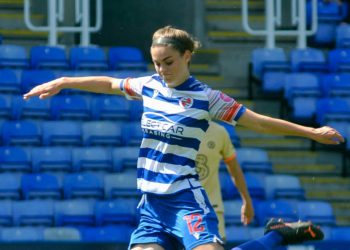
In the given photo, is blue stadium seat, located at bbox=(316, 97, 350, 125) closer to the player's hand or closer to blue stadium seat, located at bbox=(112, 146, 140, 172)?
blue stadium seat, located at bbox=(112, 146, 140, 172)

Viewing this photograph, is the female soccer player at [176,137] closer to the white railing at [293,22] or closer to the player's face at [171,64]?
the player's face at [171,64]

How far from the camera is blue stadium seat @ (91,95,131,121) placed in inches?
545

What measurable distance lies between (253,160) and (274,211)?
2.50ft

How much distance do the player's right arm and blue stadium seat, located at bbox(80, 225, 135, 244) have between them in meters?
4.80

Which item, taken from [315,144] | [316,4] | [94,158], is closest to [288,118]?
[315,144]

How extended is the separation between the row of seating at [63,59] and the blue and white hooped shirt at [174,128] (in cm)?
658

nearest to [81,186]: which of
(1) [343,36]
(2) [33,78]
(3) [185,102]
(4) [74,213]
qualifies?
(4) [74,213]

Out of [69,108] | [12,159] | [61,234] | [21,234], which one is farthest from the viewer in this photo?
[69,108]

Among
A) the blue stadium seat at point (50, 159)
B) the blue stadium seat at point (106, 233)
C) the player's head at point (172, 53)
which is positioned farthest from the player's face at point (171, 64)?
the blue stadium seat at point (50, 159)

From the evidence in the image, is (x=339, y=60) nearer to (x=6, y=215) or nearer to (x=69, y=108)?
(x=69, y=108)

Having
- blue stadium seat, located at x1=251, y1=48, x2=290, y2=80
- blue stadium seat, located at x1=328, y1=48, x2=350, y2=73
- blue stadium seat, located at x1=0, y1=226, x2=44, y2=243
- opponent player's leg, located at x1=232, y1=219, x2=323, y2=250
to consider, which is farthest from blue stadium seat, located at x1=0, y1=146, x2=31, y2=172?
opponent player's leg, located at x1=232, y1=219, x2=323, y2=250

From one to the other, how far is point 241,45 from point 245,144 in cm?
163

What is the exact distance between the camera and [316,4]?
1544 centimetres

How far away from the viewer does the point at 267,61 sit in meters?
14.6
